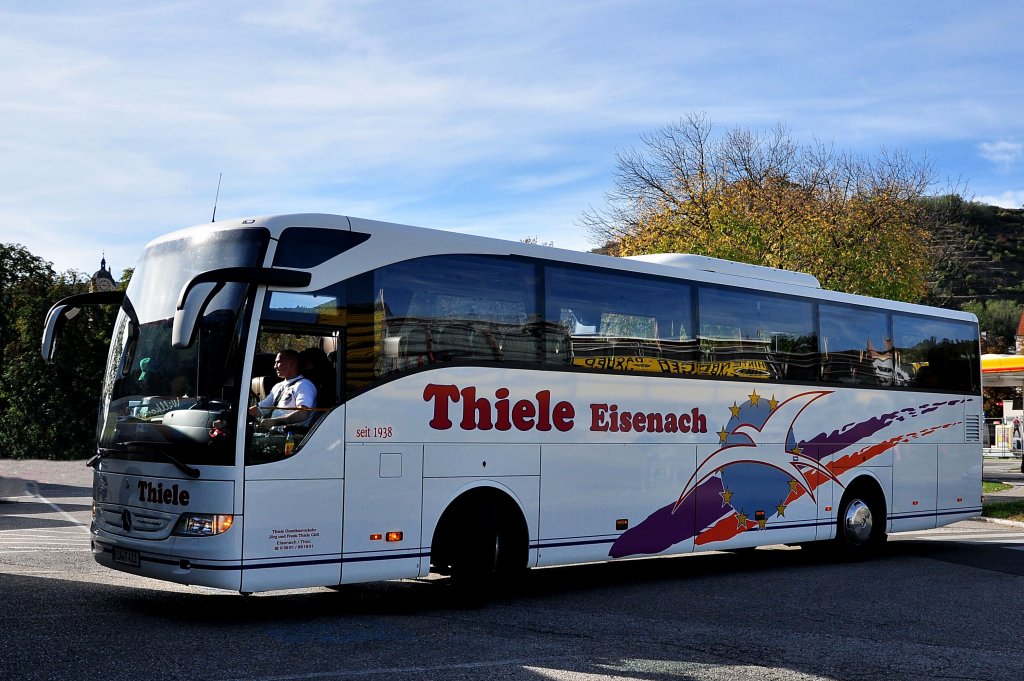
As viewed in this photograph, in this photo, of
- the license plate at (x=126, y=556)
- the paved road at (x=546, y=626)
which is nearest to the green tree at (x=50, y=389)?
the paved road at (x=546, y=626)

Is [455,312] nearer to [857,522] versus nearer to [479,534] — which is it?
[479,534]

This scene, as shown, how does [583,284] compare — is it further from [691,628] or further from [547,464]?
[691,628]

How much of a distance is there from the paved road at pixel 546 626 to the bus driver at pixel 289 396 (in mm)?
1611

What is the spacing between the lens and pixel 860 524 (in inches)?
588

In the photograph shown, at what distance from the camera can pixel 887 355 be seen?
15469 millimetres

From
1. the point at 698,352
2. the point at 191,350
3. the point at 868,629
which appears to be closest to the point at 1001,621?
the point at 868,629

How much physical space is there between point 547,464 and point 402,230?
2.71 m

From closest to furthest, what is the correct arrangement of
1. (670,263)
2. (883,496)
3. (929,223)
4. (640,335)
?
(640,335), (670,263), (883,496), (929,223)

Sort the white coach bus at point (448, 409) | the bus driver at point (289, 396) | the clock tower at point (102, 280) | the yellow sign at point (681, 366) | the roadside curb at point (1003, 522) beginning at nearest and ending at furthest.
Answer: the white coach bus at point (448, 409) → the bus driver at point (289, 396) → the yellow sign at point (681, 366) → the roadside curb at point (1003, 522) → the clock tower at point (102, 280)

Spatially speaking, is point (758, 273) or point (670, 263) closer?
point (670, 263)

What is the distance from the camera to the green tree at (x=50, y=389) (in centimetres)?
3753

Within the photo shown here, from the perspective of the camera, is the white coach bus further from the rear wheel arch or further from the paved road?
the paved road

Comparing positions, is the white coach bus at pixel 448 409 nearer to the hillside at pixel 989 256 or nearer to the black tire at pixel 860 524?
the black tire at pixel 860 524

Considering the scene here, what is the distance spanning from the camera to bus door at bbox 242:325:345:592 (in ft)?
28.6
